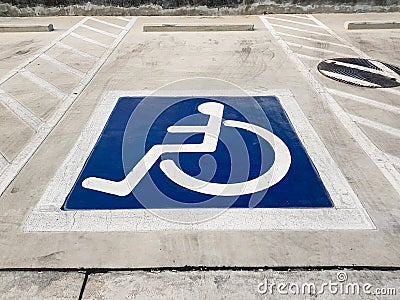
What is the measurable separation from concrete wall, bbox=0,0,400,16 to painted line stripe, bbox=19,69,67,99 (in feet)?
14.9

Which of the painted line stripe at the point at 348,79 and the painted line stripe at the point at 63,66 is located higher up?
the painted line stripe at the point at 63,66

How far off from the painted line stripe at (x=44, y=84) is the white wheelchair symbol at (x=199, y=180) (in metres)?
2.10

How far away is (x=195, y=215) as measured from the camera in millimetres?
3342

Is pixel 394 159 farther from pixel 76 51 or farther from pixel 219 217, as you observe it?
pixel 76 51

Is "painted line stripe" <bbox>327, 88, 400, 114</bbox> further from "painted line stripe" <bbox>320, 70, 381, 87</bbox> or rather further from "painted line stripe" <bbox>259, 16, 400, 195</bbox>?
"painted line stripe" <bbox>320, 70, 381, 87</bbox>

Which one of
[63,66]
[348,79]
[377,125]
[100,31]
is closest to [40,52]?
[63,66]

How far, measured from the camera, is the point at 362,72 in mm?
6465

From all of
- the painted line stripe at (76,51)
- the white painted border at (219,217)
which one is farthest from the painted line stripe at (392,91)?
the painted line stripe at (76,51)

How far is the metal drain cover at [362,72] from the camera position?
19.9ft

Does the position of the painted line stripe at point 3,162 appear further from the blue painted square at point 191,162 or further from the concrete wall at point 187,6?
the concrete wall at point 187,6

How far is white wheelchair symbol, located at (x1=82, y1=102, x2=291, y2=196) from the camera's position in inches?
144

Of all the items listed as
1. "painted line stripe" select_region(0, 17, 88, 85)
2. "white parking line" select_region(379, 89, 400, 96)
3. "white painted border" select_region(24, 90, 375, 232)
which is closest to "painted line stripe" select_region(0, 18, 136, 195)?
"white painted border" select_region(24, 90, 375, 232)

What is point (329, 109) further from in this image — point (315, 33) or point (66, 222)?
point (315, 33)

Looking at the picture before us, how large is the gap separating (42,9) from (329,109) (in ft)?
28.3
